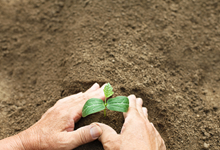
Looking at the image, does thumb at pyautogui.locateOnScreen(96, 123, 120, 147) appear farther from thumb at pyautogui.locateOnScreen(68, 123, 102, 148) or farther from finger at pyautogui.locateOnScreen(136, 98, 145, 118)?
finger at pyautogui.locateOnScreen(136, 98, 145, 118)

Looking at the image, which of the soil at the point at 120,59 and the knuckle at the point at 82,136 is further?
the soil at the point at 120,59

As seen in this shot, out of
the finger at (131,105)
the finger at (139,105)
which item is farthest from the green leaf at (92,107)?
the finger at (139,105)

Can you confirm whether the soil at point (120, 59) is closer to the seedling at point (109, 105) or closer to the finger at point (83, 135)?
the finger at point (83, 135)

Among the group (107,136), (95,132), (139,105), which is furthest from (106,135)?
(139,105)

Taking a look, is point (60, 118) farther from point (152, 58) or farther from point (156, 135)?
point (152, 58)

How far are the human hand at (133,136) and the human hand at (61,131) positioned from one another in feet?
0.35

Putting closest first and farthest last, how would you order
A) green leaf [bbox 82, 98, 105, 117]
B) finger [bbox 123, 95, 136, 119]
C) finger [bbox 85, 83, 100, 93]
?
green leaf [bbox 82, 98, 105, 117]
finger [bbox 123, 95, 136, 119]
finger [bbox 85, 83, 100, 93]

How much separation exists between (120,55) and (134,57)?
19cm

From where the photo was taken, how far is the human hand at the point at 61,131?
153 centimetres

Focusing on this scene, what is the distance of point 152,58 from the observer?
227cm

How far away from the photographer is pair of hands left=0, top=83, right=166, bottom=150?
1.52 metres

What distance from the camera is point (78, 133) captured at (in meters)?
1.53

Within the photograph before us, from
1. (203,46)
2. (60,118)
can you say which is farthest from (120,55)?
(203,46)

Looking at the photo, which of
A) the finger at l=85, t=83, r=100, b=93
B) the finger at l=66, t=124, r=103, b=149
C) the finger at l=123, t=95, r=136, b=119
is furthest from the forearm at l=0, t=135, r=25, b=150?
the finger at l=123, t=95, r=136, b=119
